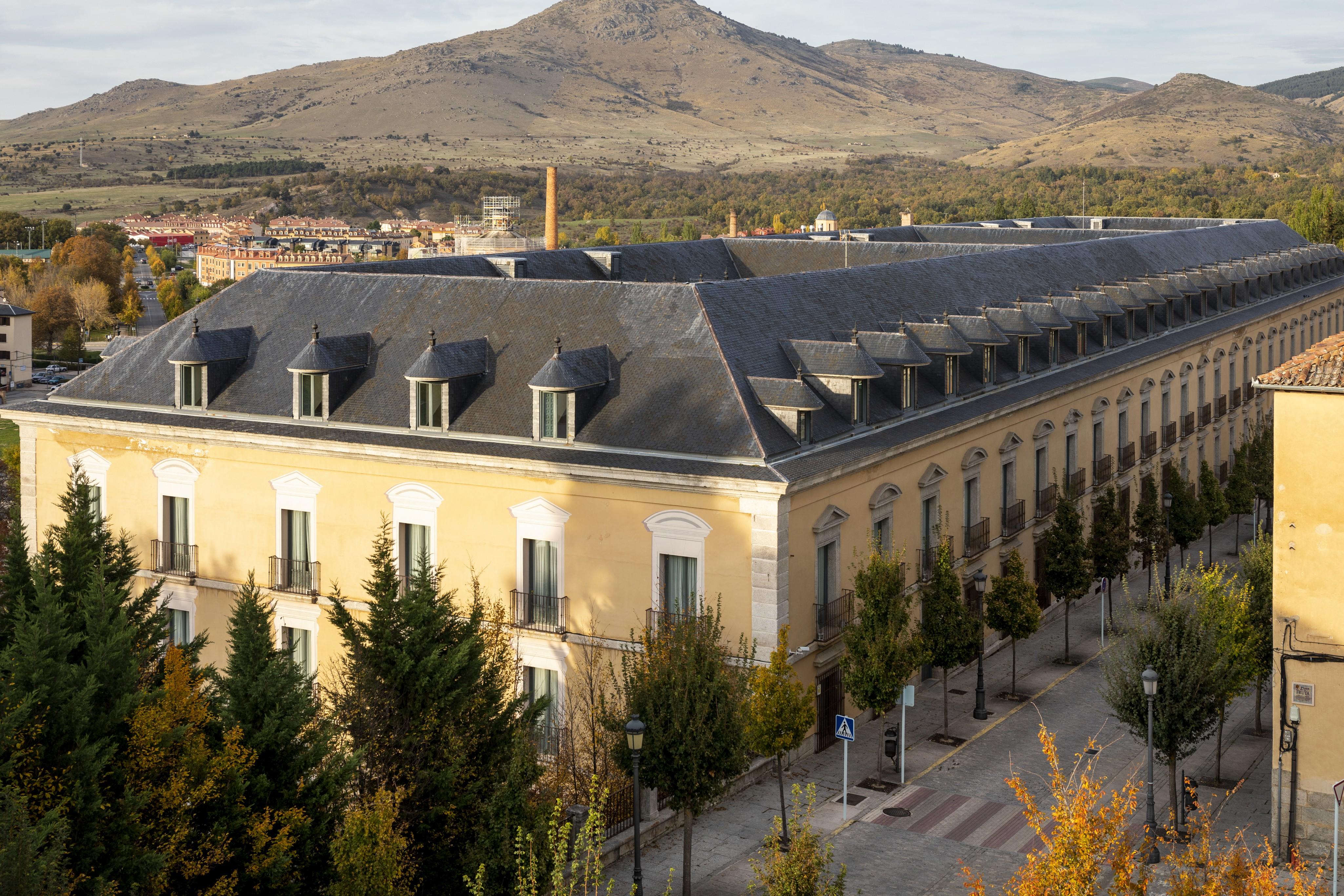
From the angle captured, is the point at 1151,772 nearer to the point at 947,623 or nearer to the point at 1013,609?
the point at 947,623

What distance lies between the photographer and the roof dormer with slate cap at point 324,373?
128 ft

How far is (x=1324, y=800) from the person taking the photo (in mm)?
27641

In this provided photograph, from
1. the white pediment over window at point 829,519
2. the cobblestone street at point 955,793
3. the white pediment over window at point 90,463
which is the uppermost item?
the white pediment over window at point 90,463

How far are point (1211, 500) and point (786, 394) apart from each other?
80.0 ft

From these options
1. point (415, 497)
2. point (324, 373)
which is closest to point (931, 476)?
point (415, 497)

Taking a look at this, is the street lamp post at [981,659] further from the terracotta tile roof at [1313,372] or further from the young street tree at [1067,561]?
the terracotta tile roof at [1313,372]

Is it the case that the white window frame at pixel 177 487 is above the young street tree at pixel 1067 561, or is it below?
above

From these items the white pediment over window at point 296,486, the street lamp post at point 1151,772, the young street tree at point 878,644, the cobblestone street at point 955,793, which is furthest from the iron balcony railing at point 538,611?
the street lamp post at point 1151,772

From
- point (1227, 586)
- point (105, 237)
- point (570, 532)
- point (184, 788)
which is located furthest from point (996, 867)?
point (105, 237)

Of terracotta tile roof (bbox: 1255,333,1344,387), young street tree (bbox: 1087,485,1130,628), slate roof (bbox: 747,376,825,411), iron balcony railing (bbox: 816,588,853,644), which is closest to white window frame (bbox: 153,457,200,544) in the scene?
slate roof (bbox: 747,376,825,411)

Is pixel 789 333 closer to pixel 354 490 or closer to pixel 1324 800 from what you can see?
pixel 354 490

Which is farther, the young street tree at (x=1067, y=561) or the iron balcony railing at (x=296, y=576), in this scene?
the young street tree at (x=1067, y=561)

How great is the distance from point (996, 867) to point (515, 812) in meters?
10.6

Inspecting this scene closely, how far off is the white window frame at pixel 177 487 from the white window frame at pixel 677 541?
559 inches
